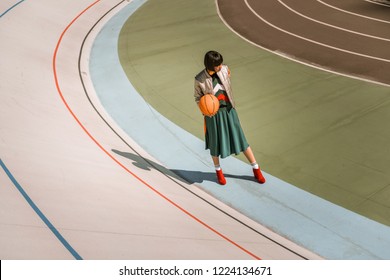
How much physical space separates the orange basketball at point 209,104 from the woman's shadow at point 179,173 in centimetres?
119

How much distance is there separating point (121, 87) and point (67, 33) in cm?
396

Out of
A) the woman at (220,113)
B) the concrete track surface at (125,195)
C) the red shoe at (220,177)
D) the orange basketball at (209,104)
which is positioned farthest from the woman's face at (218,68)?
the concrete track surface at (125,195)

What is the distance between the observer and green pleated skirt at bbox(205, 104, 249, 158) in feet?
20.4

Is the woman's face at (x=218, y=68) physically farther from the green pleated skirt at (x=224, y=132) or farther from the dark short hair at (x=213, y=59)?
the green pleated skirt at (x=224, y=132)

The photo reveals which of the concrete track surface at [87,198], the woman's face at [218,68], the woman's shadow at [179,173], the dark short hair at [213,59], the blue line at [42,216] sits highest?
the dark short hair at [213,59]

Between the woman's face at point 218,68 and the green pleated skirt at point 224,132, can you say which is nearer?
the woman's face at point 218,68

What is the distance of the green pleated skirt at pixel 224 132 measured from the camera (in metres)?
6.22

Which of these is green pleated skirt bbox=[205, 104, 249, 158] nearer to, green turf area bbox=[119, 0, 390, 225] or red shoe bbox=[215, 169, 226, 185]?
red shoe bbox=[215, 169, 226, 185]

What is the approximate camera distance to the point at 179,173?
7055mm

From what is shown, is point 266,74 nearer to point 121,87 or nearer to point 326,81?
point 326,81

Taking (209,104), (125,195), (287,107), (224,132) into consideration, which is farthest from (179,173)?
(287,107)

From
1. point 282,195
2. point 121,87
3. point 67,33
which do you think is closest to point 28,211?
point 282,195

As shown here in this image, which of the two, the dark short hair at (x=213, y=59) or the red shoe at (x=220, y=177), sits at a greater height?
the dark short hair at (x=213, y=59)

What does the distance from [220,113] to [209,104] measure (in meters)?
0.27
